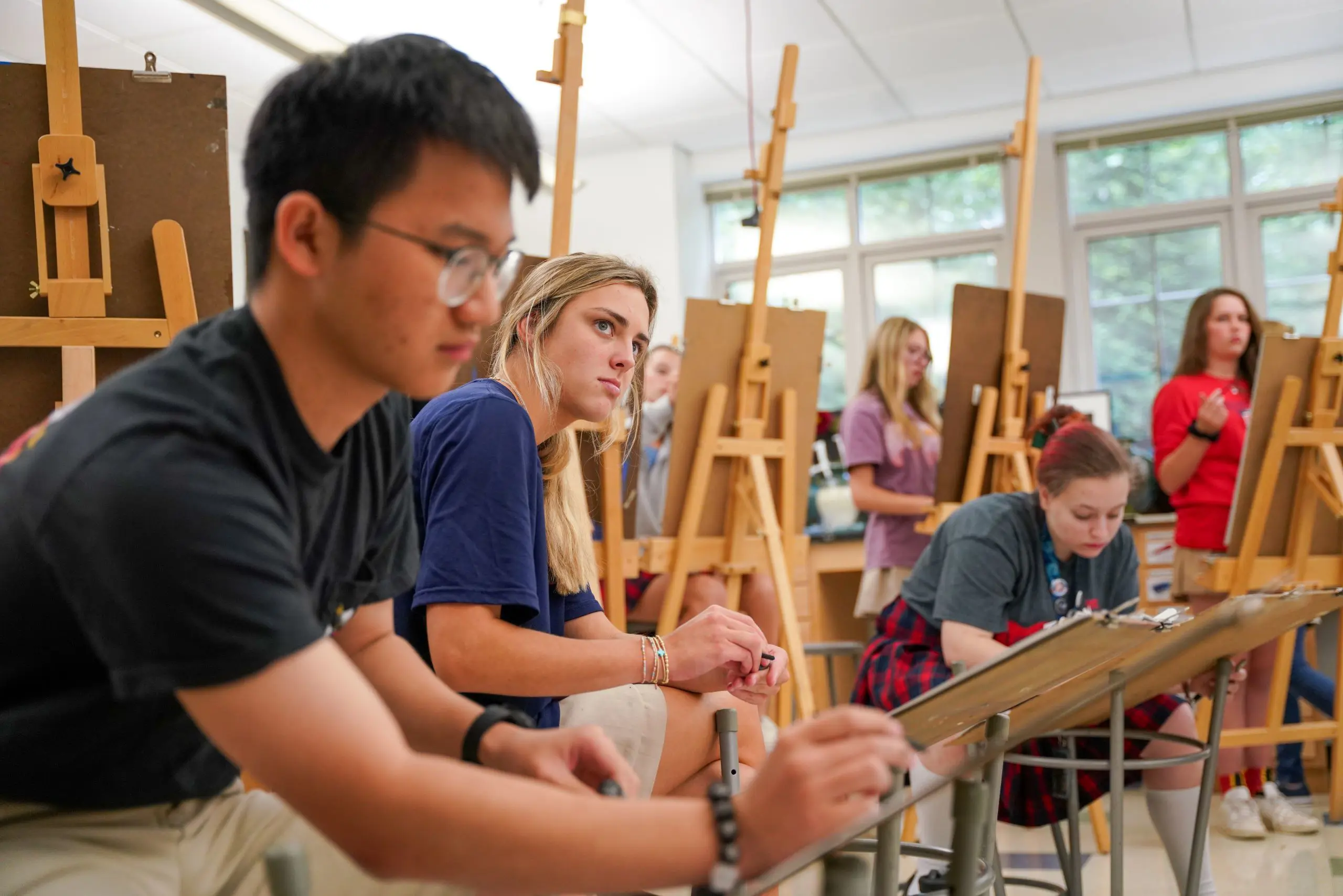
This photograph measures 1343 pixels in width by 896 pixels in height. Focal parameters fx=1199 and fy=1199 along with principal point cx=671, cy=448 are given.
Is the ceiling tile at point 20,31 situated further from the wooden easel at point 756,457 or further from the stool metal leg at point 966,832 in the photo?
the stool metal leg at point 966,832

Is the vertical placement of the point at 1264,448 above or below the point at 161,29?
below

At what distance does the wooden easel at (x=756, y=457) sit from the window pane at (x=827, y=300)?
10.6ft

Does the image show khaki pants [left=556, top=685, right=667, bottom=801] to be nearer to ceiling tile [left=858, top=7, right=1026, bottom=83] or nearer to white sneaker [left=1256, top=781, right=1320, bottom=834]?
white sneaker [left=1256, top=781, right=1320, bottom=834]

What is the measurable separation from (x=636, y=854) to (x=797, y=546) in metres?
2.55

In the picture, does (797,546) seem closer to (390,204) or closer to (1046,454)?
(1046,454)

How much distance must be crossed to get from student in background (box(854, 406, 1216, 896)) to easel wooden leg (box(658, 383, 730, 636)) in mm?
705

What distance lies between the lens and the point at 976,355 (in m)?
3.68

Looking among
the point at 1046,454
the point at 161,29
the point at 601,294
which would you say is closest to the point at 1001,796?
the point at 1046,454

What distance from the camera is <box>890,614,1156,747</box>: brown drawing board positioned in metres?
0.98

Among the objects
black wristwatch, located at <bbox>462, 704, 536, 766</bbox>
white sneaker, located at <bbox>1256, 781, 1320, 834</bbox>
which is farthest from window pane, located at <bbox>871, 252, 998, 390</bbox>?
black wristwatch, located at <bbox>462, 704, 536, 766</bbox>

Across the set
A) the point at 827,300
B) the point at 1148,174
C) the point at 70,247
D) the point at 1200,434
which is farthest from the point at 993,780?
the point at 827,300

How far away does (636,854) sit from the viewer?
2.09 ft

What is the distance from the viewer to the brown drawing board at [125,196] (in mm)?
1912

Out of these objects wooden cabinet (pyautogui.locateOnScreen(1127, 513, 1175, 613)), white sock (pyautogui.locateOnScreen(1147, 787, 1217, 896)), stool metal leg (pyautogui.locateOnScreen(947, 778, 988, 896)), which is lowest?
white sock (pyautogui.locateOnScreen(1147, 787, 1217, 896))
